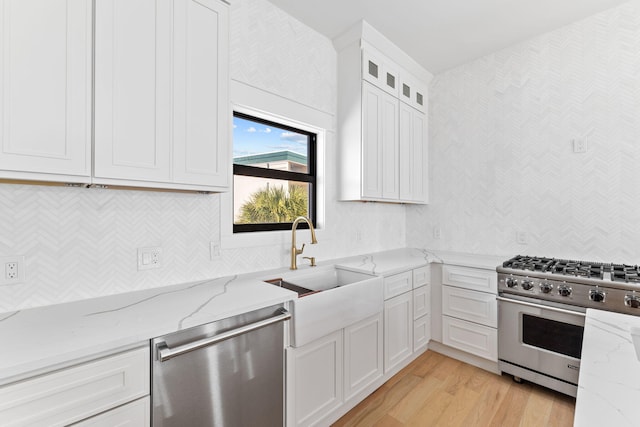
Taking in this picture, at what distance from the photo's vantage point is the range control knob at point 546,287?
2029mm

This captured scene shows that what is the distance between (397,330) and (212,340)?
5.21 ft

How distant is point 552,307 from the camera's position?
2.02 metres

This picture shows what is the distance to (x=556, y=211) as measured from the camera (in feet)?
8.35

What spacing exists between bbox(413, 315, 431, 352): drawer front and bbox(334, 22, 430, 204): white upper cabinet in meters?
1.13

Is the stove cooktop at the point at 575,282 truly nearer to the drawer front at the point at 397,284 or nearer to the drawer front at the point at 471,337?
the drawer front at the point at 471,337

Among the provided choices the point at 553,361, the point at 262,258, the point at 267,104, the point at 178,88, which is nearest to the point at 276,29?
the point at 267,104

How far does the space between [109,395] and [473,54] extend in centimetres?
367

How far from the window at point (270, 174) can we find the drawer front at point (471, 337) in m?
1.56

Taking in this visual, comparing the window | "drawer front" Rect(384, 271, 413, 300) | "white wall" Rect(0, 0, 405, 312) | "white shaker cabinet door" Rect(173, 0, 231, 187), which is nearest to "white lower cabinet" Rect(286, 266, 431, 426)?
"drawer front" Rect(384, 271, 413, 300)

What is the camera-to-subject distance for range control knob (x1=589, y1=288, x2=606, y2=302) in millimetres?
1829

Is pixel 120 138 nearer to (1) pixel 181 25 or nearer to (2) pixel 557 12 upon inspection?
(1) pixel 181 25

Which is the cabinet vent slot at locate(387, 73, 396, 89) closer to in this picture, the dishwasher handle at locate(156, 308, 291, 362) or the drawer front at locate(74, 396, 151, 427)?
the dishwasher handle at locate(156, 308, 291, 362)

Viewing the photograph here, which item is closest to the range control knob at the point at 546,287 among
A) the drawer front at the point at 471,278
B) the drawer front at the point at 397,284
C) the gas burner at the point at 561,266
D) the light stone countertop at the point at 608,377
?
the gas burner at the point at 561,266

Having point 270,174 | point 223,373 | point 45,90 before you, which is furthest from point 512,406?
point 45,90
